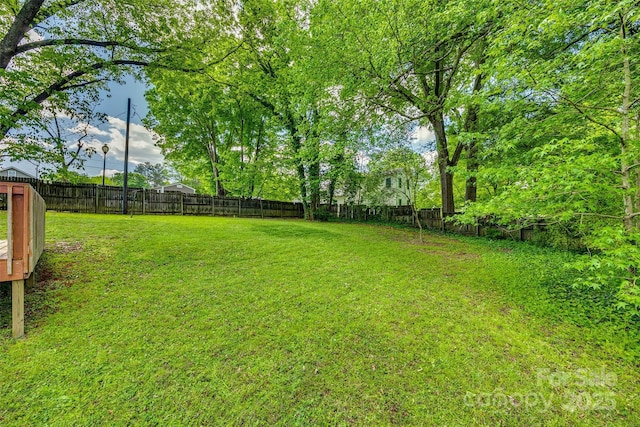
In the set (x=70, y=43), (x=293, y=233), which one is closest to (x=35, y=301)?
(x=70, y=43)

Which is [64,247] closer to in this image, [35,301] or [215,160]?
[35,301]

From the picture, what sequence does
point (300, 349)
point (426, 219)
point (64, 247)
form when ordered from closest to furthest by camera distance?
point (300, 349) → point (64, 247) → point (426, 219)

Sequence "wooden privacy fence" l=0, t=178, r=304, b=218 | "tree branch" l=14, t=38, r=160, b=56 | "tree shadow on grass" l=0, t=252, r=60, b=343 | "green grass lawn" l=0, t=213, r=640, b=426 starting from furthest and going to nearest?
1. "wooden privacy fence" l=0, t=178, r=304, b=218
2. "tree branch" l=14, t=38, r=160, b=56
3. "tree shadow on grass" l=0, t=252, r=60, b=343
4. "green grass lawn" l=0, t=213, r=640, b=426

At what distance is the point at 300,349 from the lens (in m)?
2.36

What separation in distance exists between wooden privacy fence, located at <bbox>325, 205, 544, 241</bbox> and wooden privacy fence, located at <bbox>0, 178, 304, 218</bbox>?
4609 millimetres

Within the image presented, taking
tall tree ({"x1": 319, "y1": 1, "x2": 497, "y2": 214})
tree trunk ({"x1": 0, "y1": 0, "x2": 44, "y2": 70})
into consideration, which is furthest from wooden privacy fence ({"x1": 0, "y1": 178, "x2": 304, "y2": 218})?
tall tree ({"x1": 319, "y1": 1, "x2": 497, "y2": 214})

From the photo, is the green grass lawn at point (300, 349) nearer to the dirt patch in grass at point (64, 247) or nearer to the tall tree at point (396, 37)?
the dirt patch in grass at point (64, 247)

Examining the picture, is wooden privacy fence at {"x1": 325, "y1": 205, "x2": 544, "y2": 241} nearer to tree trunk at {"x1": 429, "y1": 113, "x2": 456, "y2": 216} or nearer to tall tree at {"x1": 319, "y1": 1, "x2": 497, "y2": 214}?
tree trunk at {"x1": 429, "y1": 113, "x2": 456, "y2": 216}

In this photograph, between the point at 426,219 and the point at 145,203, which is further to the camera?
the point at 145,203

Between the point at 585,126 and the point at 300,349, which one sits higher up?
the point at 585,126

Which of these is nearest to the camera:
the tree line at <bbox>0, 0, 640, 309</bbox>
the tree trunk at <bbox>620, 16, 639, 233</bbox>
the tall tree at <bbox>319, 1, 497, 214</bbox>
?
the tree trunk at <bbox>620, 16, 639, 233</bbox>

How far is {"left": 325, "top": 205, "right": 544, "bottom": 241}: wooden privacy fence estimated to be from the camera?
8336 millimetres

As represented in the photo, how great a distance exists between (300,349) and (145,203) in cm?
1395

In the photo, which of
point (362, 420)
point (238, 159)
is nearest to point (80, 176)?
point (362, 420)
